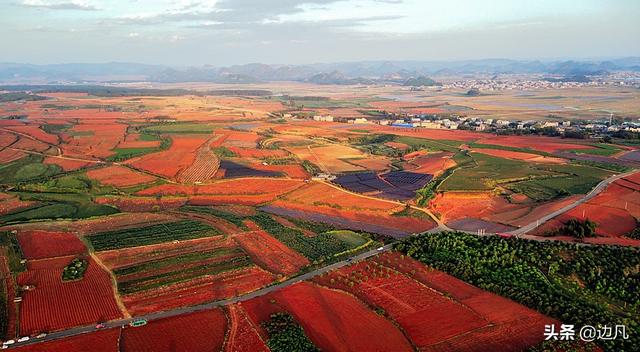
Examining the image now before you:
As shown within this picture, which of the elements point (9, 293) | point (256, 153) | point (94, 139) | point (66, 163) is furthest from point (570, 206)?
point (94, 139)

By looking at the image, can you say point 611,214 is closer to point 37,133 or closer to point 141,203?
point 141,203

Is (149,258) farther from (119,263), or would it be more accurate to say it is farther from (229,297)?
(229,297)

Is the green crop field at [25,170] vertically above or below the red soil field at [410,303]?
above

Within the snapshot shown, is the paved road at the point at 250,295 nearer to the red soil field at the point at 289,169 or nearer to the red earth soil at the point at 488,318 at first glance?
the red earth soil at the point at 488,318

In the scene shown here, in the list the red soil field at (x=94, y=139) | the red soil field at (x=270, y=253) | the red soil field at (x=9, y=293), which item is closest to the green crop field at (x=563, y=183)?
the red soil field at (x=270, y=253)

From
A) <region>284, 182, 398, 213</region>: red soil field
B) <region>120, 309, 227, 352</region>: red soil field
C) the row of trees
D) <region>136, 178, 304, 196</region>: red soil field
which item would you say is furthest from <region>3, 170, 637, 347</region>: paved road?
<region>136, 178, 304, 196</region>: red soil field
